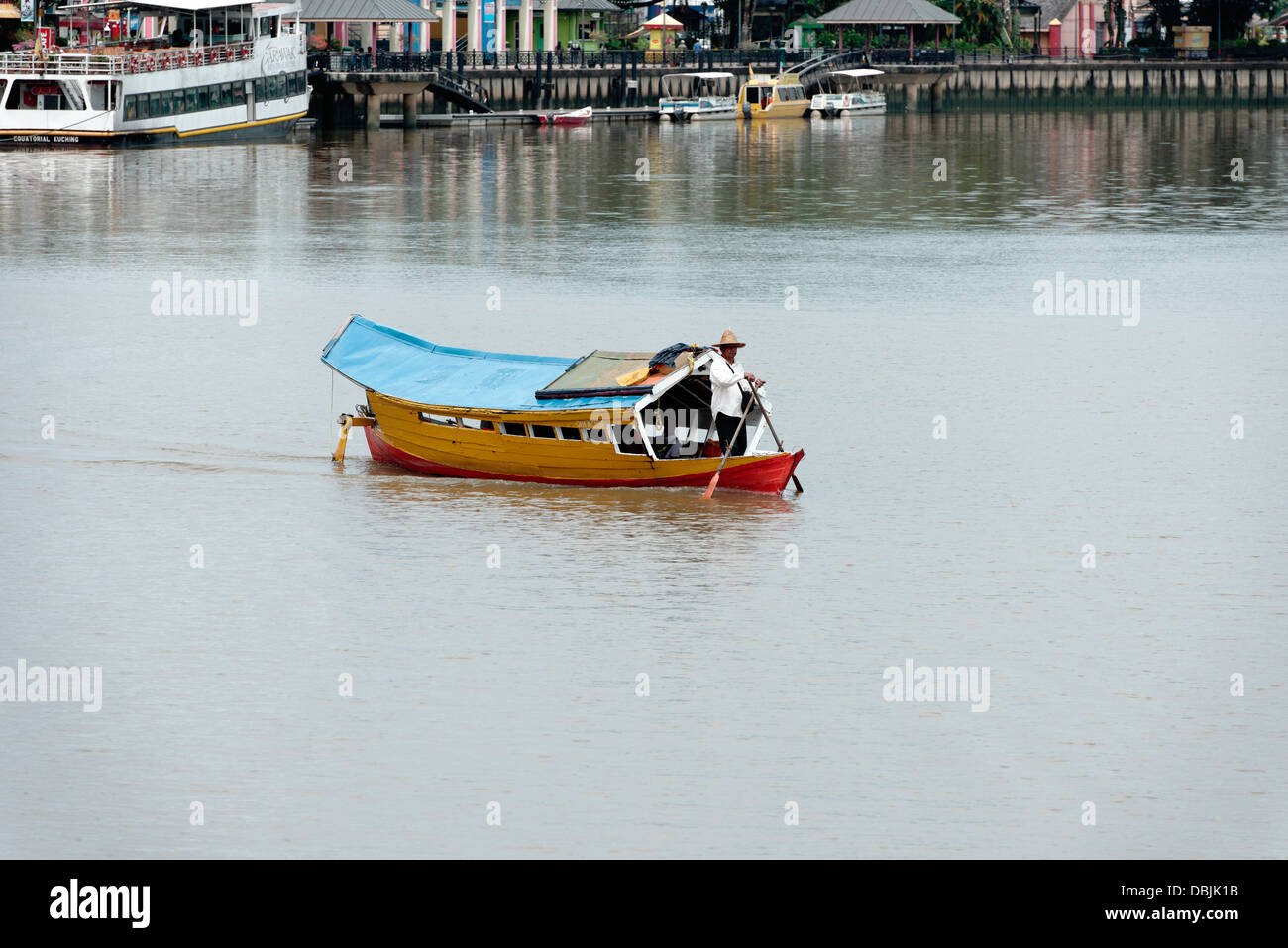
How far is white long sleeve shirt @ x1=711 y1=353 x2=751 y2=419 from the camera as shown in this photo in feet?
85.0

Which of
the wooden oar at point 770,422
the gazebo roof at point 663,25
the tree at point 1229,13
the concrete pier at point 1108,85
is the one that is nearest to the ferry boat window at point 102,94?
the gazebo roof at point 663,25

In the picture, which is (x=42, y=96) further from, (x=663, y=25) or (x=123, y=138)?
(x=663, y=25)

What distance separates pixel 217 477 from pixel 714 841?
49.8ft

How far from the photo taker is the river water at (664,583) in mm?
16688

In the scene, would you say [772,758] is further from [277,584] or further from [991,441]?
[991,441]

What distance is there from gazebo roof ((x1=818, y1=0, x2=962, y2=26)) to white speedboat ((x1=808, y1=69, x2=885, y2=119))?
359cm

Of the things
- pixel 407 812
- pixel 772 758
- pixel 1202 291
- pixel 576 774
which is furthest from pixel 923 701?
pixel 1202 291

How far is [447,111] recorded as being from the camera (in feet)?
370

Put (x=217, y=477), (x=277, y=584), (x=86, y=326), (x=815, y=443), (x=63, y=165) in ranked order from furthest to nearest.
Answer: (x=63, y=165) → (x=86, y=326) → (x=815, y=443) → (x=217, y=477) → (x=277, y=584)

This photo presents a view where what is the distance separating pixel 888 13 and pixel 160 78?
57630mm

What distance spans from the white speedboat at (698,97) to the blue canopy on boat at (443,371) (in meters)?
91.1

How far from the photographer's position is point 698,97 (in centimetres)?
12675

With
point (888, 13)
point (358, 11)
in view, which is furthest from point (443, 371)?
point (888, 13)
